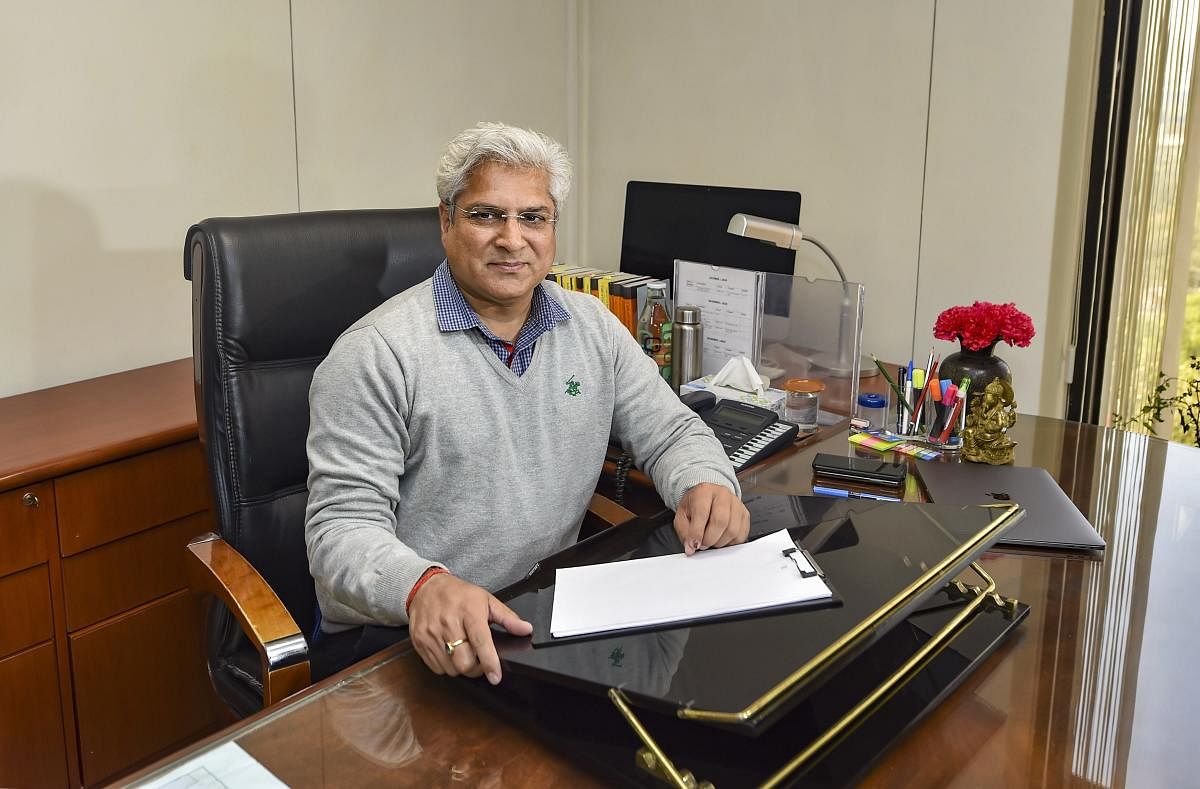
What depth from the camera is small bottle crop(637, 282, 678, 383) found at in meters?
2.33

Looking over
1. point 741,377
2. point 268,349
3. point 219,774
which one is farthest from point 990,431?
point 219,774

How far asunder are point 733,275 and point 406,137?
53.6 inches

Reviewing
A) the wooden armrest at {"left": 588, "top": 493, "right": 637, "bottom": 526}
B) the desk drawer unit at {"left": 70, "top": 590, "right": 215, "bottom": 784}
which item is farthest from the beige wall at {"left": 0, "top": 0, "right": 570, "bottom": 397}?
the wooden armrest at {"left": 588, "top": 493, "right": 637, "bottom": 526}

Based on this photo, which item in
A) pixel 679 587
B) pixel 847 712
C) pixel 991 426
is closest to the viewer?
pixel 847 712

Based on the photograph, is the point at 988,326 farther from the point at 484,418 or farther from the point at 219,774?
the point at 219,774

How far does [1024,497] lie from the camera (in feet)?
5.52

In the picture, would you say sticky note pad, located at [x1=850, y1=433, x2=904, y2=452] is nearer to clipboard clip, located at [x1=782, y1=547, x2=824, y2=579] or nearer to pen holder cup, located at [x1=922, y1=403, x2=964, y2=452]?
pen holder cup, located at [x1=922, y1=403, x2=964, y2=452]

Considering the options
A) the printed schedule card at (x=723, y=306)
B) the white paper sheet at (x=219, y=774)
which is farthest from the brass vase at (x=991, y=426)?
the white paper sheet at (x=219, y=774)

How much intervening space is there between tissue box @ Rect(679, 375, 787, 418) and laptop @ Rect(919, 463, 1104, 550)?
357mm

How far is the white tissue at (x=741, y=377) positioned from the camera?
219 centimetres

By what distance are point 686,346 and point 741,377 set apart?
0.49 ft

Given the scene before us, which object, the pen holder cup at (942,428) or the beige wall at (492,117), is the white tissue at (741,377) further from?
the beige wall at (492,117)

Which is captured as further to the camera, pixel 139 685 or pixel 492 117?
pixel 492 117

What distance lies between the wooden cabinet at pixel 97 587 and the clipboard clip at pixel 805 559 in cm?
111
